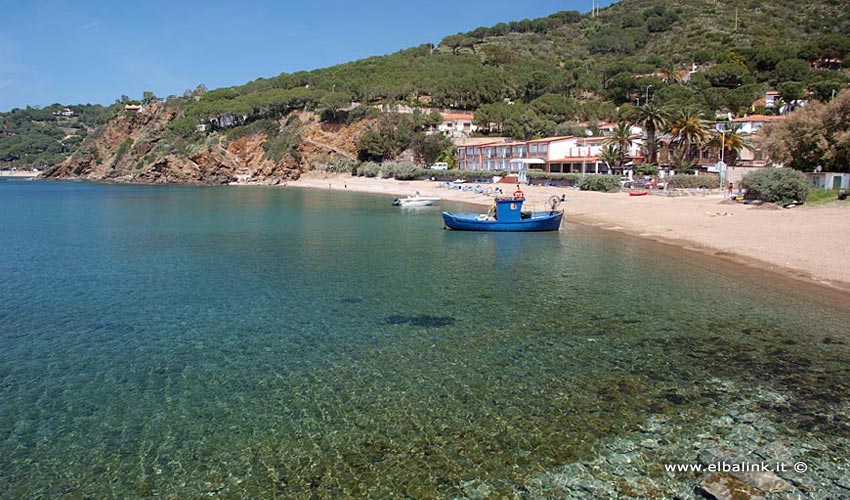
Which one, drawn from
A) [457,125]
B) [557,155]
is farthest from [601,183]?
[457,125]

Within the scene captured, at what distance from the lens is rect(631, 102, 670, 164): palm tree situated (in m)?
63.0

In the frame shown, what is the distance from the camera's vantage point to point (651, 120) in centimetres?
6369

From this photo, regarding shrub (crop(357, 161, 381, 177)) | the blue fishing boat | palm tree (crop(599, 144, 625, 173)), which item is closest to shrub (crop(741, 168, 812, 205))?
the blue fishing boat

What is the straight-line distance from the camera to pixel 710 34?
14150 centimetres

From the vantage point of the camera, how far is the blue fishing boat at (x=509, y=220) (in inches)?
1435

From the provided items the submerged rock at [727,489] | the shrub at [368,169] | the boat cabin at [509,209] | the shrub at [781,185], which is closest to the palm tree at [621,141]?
the shrub at [781,185]

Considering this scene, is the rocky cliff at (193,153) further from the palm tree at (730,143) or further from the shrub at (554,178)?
the palm tree at (730,143)

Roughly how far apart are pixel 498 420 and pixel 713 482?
345cm

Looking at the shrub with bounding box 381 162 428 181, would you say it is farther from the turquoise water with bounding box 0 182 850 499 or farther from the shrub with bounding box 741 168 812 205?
the turquoise water with bounding box 0 182 850 499

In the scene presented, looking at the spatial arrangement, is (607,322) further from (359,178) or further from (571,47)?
(571,47)

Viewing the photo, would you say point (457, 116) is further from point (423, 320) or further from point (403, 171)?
point (423, 320)

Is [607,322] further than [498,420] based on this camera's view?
Yes

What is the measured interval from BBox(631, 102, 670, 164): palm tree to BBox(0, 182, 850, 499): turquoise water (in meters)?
41.2

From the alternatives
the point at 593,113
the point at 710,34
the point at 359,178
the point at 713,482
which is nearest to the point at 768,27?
the point at 710,34
